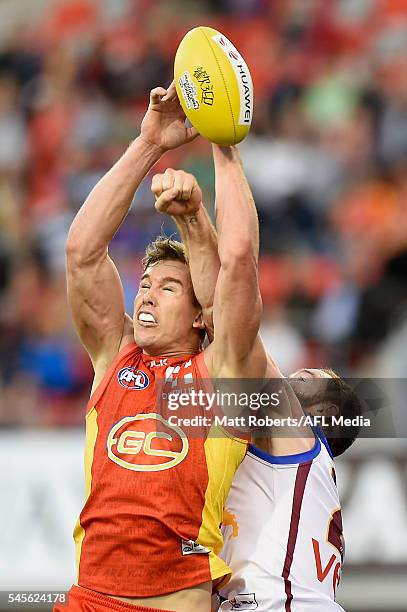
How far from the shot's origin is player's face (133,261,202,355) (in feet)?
15.2

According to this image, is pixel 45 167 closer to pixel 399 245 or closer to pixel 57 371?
pixel 57 371

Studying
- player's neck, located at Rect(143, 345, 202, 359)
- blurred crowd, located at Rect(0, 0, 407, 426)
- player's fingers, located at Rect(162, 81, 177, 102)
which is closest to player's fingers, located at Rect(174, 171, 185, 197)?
player's fingers, located at Rect(162, 81, 177, 102)

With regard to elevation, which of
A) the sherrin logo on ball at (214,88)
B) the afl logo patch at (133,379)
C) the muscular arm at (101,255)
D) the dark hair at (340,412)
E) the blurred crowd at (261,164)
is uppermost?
the blurred crowd at (261,164)

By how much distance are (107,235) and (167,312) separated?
15.9 inches

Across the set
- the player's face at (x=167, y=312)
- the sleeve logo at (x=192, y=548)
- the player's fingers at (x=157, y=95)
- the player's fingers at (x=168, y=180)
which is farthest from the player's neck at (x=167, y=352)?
the player's fingers at (x=157, y=95)

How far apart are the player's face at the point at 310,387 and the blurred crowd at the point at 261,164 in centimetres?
348

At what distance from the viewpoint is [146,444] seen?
14.4ft

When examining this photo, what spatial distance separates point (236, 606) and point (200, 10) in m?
9.09

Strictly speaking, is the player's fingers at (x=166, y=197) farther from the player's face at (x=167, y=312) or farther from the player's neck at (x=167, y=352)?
the player's neck at (x=167, y=352)

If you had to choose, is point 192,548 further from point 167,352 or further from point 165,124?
point 165,124

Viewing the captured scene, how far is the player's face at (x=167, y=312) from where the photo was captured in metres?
4.62

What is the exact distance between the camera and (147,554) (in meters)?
4.28

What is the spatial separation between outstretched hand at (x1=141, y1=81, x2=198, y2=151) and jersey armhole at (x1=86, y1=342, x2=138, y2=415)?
0.85 m

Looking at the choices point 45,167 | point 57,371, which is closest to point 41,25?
point 45,167
